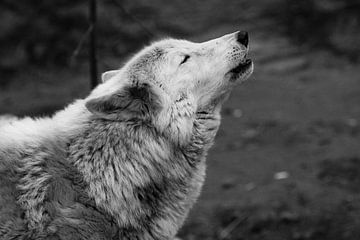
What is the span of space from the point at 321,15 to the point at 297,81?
7.67ft

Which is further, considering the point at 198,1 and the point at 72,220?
the point at 198,1

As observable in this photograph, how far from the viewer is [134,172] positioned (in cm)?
419

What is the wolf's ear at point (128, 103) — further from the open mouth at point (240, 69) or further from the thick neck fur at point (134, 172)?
the open mouth at point (240, 69)

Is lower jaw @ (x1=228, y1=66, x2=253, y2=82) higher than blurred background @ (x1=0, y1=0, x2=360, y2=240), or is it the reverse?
lower jaw @ (x1=228, y1=66, x2=253, y2=82)

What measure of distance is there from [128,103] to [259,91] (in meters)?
6.16

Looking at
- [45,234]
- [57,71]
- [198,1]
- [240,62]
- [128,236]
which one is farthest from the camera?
[198,1]

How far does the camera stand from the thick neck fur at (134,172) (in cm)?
414

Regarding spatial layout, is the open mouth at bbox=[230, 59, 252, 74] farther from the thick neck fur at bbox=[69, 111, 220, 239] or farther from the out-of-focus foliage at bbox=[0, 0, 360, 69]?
the out-of-focus foliage at bbox=[0, 0, 360, 69]

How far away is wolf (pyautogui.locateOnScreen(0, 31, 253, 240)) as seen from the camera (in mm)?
4012

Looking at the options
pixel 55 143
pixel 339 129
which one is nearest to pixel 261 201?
pixel 339 129

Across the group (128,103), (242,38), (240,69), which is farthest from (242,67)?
(128,103)

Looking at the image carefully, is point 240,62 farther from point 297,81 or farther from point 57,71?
point 57,71

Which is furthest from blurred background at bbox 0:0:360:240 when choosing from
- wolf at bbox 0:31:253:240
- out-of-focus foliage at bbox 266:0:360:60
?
wolf at bbox 0:31:253:240

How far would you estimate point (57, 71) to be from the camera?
11.7m
